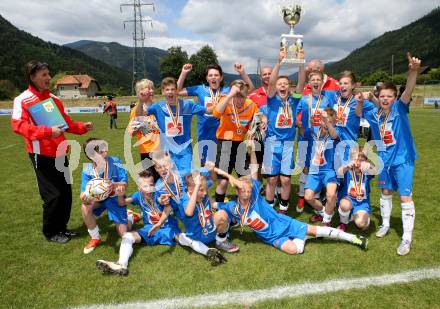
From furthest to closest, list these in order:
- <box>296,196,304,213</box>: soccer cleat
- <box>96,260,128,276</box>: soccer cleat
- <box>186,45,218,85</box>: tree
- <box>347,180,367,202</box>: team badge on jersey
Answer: <box>186,45,218,85</box>: tree, <box>296,196,304,213</box>: soccer cleat, <box>347,180,367,202</box>: team badge on jersey, <box>96,260,128,276</box>: soccer cleat

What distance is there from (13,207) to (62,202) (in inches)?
87.8

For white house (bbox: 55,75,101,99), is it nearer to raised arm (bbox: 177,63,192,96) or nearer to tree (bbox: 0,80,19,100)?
tree (bbox: 0,80,19,100)

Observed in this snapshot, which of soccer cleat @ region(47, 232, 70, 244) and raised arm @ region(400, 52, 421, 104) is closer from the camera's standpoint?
raised arm @ region(400, 52, 421, 104)

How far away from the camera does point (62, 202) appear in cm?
454

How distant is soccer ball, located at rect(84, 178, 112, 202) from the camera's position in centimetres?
412

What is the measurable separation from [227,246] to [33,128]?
2848mm

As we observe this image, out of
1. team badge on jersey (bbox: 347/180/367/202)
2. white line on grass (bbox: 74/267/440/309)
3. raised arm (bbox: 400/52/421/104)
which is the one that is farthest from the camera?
team badge on jersey (bbox: 347/180/367/202)

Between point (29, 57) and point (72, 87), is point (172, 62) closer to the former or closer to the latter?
point (72, 87)

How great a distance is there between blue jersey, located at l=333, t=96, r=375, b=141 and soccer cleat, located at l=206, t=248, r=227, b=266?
261 cm

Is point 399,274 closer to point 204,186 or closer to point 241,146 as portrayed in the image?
point 204,186

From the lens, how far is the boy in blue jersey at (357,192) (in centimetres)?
452

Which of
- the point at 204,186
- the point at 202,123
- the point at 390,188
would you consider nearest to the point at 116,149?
the point at 202,123

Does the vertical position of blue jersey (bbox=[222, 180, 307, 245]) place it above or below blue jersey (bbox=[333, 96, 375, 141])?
below

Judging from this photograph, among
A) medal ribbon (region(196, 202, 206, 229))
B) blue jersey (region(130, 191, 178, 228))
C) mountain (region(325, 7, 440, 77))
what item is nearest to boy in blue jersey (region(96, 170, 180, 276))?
blue jersey (region(130, 191, 178, 228))
